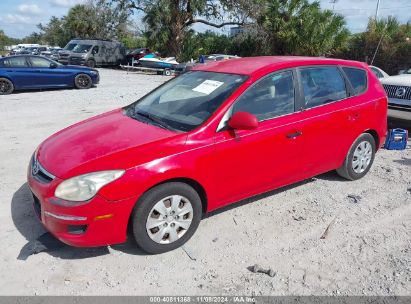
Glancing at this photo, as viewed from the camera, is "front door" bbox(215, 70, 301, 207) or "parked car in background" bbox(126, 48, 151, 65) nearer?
"front door" bbox(215, 70, 301, 207)

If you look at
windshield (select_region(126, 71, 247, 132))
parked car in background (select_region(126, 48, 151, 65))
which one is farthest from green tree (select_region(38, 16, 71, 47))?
windshield (select_region(126, 71, 247, 132))

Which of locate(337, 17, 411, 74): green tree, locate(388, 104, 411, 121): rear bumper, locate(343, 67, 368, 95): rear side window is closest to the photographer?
locate(343, 67, 368, 95): rear side window

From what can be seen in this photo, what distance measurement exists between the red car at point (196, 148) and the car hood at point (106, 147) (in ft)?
0.03

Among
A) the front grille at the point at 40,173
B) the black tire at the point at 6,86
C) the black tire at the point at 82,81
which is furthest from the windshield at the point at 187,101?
the black tire at the point at 82,81

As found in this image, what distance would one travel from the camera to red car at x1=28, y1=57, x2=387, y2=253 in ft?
10.3

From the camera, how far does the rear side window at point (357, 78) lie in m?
4.92

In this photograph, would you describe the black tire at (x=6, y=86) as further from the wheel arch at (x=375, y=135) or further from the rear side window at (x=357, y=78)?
the wheel arch at (x=375, y=135)

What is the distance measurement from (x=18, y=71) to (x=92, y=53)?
1344 centimetres

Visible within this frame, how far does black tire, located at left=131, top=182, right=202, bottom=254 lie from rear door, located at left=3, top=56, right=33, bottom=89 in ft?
38.7

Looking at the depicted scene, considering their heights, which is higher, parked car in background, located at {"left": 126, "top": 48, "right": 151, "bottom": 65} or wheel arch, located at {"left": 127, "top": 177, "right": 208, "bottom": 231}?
parked car in background, located at {"left": 126, "top": 48, "right": 151, "bottom": 65}

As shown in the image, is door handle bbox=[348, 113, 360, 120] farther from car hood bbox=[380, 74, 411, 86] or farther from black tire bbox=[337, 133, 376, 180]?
car hood bbox=[380, 74, 411, 86]

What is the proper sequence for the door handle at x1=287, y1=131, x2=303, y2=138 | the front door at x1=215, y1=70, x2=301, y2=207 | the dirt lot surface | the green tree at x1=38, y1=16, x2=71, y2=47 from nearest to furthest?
the dirt lot surface, the front door at x1=215, y1=70, x2=301, y2=207, the door handle at x1=287, y1=131, x2=303, y2=138, the green tree at x1=38, y1=16, x2=71, y2=47

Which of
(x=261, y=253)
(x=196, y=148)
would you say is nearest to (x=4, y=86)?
(x=196, y=148)

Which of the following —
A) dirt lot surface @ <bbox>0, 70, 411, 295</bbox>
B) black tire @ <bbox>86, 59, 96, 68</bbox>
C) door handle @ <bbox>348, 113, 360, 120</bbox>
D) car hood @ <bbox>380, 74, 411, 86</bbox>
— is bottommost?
dirt lot surface @ <bbox>0, 70, 411, 295</bbox>
